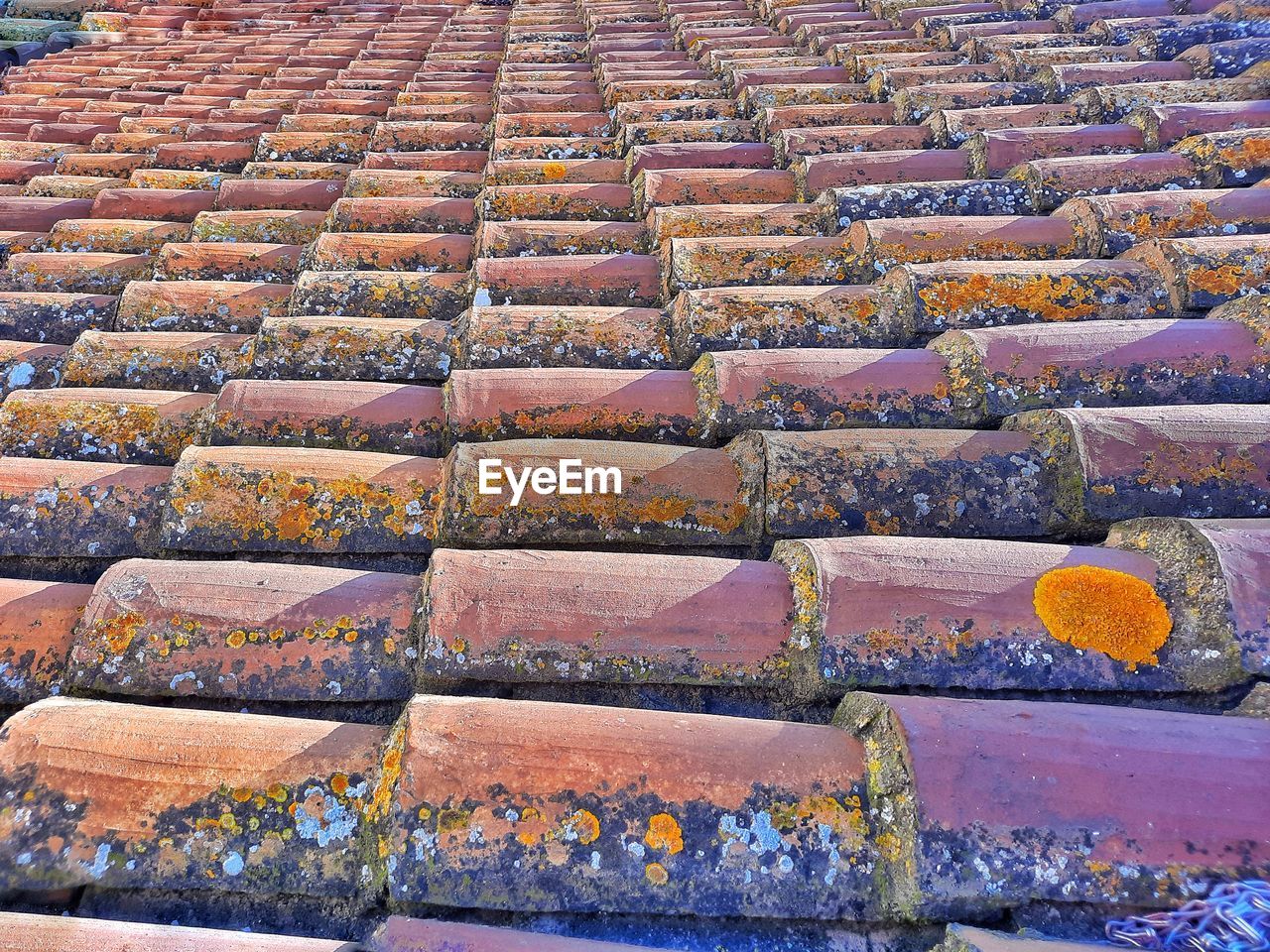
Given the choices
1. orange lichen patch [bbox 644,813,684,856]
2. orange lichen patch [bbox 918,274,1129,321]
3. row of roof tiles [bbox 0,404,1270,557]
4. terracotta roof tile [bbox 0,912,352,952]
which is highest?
orange lichen patch [bbox 918,274,1129,321]

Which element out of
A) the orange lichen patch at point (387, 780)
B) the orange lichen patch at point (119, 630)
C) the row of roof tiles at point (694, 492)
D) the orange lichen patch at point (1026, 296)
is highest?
the orange lichen patch at point (1026, 296)

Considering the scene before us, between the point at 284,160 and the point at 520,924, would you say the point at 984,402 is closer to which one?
the point at 520,924

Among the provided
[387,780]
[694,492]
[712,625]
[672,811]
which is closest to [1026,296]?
[694,492]

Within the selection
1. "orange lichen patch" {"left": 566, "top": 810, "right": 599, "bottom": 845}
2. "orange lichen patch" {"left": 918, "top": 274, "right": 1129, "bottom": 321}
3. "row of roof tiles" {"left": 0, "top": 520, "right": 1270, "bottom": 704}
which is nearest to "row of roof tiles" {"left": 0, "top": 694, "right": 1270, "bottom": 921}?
"orange lichen patch" {"left": 566, "top": 810, "right": 599, "bottom": 845}

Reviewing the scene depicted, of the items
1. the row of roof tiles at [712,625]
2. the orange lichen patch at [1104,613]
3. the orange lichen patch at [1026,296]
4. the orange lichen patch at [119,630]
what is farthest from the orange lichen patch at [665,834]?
the orange lichen patch at [1026,296]

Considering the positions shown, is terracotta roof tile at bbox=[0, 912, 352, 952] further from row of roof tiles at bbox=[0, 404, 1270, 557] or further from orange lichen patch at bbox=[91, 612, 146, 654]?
row of roof tiles at bbox=[0, 404, 1270, 557]

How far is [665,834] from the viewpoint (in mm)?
987

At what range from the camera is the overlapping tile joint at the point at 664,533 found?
988 mm

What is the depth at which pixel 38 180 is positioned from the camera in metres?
2.94

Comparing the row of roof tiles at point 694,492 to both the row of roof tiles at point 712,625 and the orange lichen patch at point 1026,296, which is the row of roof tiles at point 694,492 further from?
the orange lichen patch at point 1026,296

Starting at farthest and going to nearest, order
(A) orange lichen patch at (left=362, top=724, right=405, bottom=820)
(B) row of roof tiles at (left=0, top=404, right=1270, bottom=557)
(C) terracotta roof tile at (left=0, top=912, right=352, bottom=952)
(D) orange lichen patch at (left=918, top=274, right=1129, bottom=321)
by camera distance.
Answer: (D) orange lichen patch at (left=918, top=274, right=1129, bottom=321) → (B) row of roof tiles at (left=0, top=404, right=1270, bottom=557) → (A) orange lichen patch at (left=362, top=724, right=405, bottom=820) → (C) terracotta roof tile at (left=0, top=912, right=352, bottom=952)

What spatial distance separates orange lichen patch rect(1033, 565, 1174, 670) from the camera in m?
1.20

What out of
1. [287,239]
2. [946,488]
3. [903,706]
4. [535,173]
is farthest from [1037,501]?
[287,239]

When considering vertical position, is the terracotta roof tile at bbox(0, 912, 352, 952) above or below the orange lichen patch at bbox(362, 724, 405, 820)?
below
